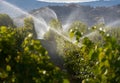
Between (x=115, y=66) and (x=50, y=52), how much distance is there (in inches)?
1726

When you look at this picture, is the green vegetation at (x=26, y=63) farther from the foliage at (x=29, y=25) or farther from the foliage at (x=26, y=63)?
the foliage at (x=29, y=25)

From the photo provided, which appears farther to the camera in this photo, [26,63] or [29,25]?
[29,25]

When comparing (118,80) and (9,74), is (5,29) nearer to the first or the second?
(9,74)

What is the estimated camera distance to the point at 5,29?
22.8ft

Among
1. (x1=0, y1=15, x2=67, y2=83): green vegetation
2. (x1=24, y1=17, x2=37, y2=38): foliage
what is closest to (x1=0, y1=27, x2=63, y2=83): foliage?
(x1=0, y1=15, x2=67, y2=83): green vegetation

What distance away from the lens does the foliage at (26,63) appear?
6.74 m

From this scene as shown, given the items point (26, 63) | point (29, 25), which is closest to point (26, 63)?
point (26, 63)

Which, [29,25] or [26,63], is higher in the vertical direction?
[26,63]

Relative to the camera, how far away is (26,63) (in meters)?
6.87

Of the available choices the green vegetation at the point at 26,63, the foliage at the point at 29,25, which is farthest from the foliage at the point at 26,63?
the foliage at the point at 29,25

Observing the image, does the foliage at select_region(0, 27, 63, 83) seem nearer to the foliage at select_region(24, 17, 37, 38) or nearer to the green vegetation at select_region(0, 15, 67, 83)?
the green vegetation at select_region(0, 15, 67, 83)

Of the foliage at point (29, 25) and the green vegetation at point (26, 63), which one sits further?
the foliage at point (29, 25)

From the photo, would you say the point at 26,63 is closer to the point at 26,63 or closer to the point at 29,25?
the point at 26,63

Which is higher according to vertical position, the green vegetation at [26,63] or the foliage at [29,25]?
the green vegetation at [26,63]
